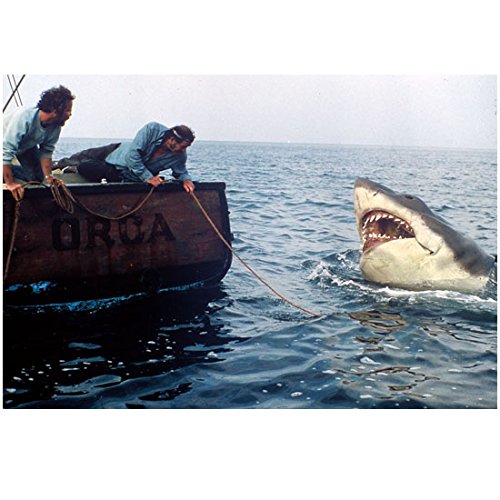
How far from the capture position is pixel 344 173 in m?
20.5

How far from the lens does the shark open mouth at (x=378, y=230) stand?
525 centimetres

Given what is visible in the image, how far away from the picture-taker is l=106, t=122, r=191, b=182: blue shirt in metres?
4.85

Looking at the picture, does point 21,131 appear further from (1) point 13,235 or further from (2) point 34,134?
(1) point 13,235

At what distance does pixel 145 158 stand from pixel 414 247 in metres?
2.48

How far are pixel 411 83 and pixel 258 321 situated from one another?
90.1 inches

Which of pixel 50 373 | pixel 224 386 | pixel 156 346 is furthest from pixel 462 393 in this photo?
pixel 50 373

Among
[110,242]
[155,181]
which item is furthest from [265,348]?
[155,181]

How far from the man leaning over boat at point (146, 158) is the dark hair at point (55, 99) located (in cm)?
82

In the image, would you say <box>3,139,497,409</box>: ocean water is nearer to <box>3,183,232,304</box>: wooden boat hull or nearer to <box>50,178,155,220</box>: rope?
<box>3,183,232,304</box>: wooden boat hull

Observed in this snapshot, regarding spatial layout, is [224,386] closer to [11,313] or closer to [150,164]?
[11,313]

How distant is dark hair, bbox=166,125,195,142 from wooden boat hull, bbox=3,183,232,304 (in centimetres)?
40

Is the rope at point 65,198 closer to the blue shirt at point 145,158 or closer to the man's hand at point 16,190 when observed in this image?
the man's hand at point 16,190

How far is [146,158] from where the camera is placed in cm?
498

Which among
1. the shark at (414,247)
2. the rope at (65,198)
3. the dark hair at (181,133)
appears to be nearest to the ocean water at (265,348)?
the shark at (414,247)
